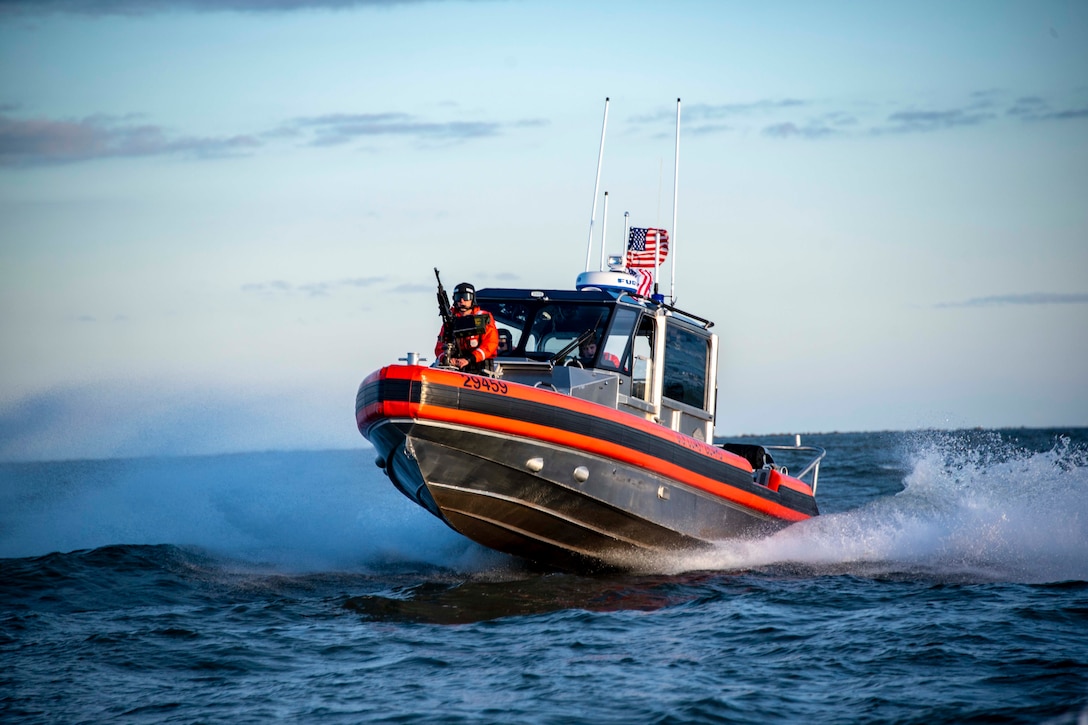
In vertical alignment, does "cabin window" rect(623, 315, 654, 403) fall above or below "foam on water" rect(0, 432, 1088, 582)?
above

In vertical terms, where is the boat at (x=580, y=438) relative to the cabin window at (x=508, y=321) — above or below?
below

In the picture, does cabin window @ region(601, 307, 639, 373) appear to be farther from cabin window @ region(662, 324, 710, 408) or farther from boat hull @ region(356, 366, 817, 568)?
boat hull @ region(356, 366, 817, 568)

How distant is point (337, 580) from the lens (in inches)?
358

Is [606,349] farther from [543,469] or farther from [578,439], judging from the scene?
[543,469]

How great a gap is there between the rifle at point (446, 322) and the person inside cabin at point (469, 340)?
2cm

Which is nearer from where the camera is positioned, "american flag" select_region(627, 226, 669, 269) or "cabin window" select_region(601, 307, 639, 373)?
"cabin window" select_region(601, 307, 639, 373)

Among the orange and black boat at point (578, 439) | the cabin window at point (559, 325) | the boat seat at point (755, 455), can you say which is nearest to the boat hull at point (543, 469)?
the orange and black boat at point (578, 439)

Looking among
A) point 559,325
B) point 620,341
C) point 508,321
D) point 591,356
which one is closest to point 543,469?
point 591,356

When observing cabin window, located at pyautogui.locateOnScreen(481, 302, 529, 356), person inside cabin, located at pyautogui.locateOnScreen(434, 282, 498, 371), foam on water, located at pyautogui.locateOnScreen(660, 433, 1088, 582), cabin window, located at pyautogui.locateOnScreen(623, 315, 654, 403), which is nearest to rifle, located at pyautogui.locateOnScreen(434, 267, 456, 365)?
person inside cabin, located at pyautogui.locateOnScreen(434, 282, 498, 371)

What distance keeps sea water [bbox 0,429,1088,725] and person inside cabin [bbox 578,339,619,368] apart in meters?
1.88

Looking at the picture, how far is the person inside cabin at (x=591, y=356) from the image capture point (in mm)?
9344

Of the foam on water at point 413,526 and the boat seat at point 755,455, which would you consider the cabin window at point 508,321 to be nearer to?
the foam on water at point 413,526

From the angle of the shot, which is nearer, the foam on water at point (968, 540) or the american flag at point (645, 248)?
the foam on water at point (968, 540)

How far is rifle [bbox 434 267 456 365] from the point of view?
28.6ft
